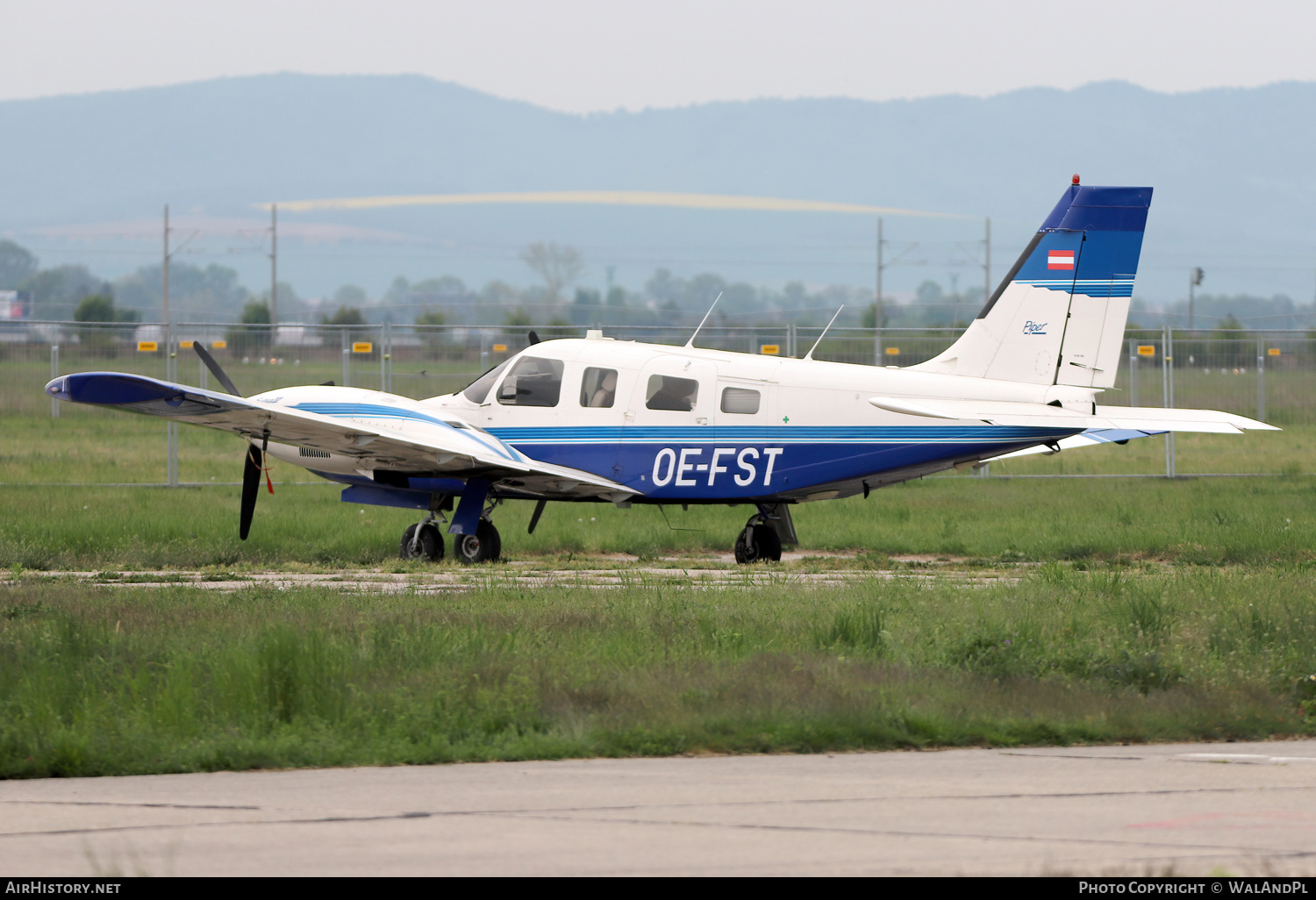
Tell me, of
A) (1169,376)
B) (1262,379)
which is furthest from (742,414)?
(1262,379)

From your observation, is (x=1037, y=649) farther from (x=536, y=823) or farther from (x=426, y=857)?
(x=426, y=857)

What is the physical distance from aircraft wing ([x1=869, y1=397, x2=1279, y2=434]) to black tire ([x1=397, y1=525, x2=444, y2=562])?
5.48 metres

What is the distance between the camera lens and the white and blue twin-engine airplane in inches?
604

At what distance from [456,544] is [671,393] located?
10.7ft

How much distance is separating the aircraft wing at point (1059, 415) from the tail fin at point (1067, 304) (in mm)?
649

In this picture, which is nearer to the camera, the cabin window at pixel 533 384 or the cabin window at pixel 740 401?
the cabin window at pixel 740 401

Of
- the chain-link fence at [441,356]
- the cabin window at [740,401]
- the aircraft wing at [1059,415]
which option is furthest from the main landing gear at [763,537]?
the chain-link fence at [441,356]

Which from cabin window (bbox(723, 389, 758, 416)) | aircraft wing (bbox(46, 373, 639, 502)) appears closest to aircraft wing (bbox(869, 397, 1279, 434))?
cabin window (bbox(723, 389, 758, 416))

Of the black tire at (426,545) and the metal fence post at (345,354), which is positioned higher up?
the metal fence post at (345,354)

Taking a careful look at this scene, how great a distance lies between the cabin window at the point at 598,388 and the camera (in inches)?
647

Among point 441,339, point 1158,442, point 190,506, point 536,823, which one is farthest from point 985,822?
point 1158,442

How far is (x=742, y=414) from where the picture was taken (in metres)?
15.9

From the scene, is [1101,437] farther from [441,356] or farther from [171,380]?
[441,356]

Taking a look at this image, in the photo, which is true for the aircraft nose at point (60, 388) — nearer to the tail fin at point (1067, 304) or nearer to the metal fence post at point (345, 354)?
the tail fin at point (1067, 304)
